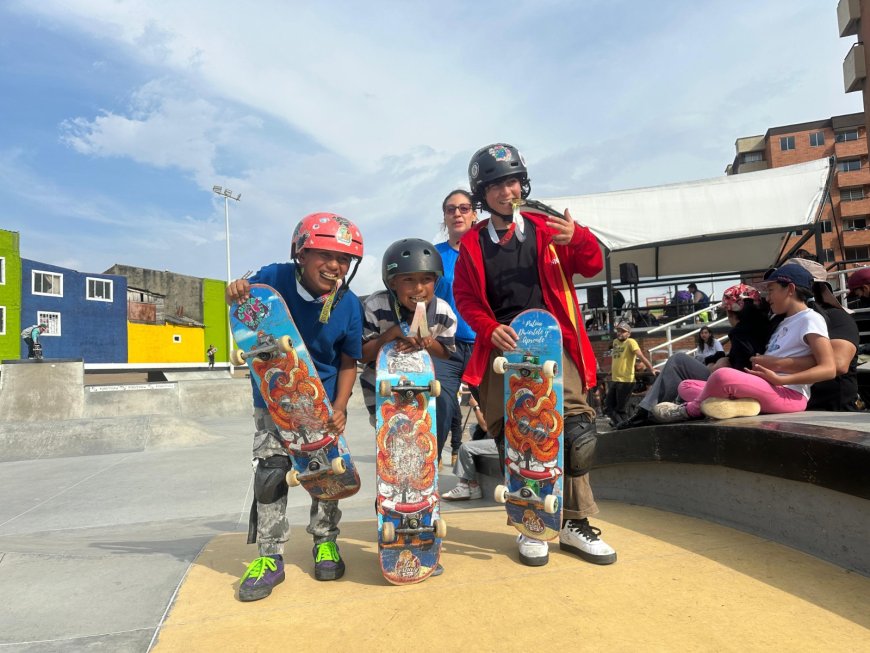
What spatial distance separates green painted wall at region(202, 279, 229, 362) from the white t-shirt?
4011 cm

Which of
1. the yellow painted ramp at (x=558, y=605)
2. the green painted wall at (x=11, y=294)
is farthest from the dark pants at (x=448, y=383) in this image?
the green painted wall at (x=11, y=294)

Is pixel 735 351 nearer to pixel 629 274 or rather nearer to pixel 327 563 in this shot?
pixel 327 563

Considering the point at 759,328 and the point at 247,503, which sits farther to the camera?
the point at 247,503

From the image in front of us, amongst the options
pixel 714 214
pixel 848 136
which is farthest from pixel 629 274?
pixel 848 136

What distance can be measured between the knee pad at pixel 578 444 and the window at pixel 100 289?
33.9 m

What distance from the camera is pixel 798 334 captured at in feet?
10.1

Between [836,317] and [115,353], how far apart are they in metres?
35.0

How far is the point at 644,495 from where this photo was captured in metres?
3.36

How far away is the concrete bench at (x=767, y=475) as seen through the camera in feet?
6.77

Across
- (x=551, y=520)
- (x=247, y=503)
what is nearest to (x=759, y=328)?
(x=551, y=520)

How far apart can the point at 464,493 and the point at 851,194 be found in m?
59.6

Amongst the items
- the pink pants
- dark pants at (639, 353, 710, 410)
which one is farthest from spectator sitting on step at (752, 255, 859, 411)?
dark pants at (639, 353, 710, 410)

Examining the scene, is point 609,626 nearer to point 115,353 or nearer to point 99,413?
point 99,413

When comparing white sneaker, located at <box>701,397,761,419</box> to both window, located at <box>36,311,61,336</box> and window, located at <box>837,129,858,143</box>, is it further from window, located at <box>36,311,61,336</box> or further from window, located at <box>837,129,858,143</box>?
window, located at <box>837,129,858,143</box>
